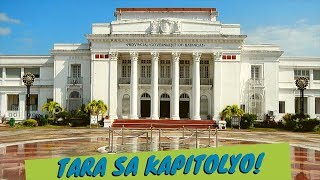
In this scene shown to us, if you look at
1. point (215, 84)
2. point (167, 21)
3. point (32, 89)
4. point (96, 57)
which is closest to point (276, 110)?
point (215, 84)

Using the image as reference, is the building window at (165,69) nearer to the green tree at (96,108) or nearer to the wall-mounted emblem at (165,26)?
the wall-mounted emblem at (165,26)

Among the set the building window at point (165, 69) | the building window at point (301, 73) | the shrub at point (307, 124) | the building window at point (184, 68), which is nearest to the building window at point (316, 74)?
the building window at point (301, 73)

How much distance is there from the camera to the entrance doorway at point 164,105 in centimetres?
4672

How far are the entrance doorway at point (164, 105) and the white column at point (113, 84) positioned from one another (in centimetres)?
552

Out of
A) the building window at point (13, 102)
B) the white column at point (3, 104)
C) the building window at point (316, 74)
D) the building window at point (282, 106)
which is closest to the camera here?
the building window at point (282, 106)

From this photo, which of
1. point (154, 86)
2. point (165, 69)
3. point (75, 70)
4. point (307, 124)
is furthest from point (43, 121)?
point (307, 124)

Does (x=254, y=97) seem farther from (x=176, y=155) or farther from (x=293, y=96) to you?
(x=176, y=155)

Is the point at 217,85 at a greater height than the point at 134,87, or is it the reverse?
the point at 217,85

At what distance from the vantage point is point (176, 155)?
6.26 m

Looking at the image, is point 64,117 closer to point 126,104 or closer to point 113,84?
point 113,84

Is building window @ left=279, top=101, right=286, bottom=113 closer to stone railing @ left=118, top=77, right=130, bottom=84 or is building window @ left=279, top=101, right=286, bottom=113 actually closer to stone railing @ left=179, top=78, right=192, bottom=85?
stone railing @ left=179, top=78, right=192, bottom=85

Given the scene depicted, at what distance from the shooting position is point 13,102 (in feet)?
171

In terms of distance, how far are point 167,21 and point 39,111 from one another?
19585 mm

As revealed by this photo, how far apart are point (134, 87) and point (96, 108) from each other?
488 cm
